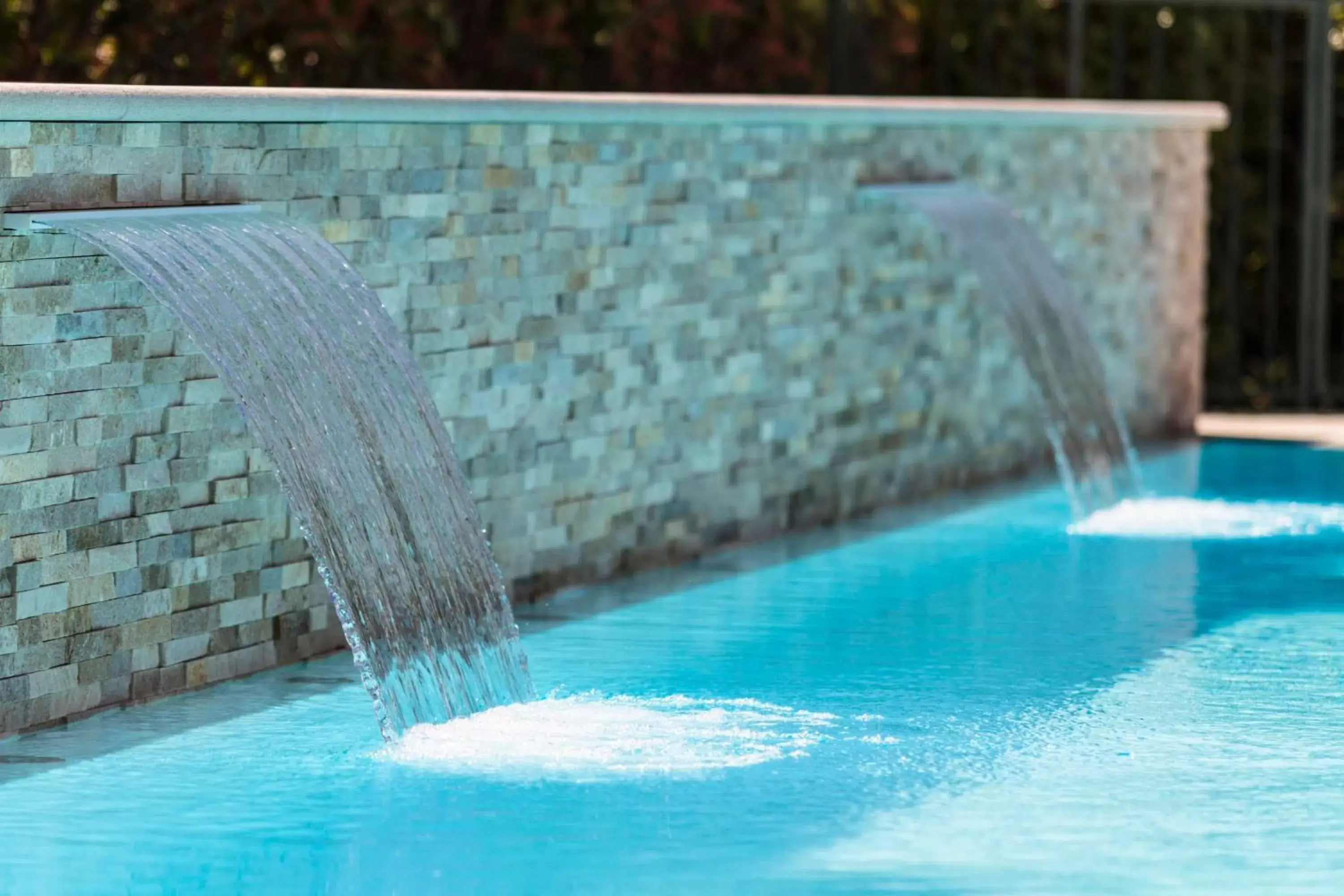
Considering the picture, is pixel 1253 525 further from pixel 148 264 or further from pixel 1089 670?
pixel 148 264

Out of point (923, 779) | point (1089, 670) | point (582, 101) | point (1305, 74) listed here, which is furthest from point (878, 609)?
point (1305, 74)

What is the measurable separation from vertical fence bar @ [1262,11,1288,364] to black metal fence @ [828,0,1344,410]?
0.01 m

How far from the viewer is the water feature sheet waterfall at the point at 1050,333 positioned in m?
10.4

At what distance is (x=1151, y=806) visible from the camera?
A: 536 centimetres

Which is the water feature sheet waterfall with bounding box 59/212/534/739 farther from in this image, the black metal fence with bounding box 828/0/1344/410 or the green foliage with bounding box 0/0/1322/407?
the black metal fence with bounding box 828/0/1344/410

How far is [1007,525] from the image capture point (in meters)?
10.0

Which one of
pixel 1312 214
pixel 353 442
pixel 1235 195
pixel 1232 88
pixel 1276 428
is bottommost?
pixel 1276 428

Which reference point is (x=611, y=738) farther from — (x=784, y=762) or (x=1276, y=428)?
(x=1276, y=428)

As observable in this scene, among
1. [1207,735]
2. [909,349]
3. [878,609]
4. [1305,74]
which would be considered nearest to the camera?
[1207,735]

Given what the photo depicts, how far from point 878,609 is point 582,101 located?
188 centimetres

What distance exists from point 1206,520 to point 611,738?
185 inches

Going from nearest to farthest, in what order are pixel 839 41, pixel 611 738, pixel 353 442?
pixel 611 738, pixel 353 442, pixel 839 41

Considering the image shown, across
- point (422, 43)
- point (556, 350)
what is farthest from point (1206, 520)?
point (422, 43)

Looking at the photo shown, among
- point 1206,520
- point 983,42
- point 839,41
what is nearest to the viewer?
point 1206,520
